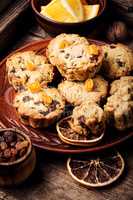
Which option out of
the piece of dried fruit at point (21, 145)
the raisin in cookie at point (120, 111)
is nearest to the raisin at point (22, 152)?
the piece of dried fruit at point (21, 145)

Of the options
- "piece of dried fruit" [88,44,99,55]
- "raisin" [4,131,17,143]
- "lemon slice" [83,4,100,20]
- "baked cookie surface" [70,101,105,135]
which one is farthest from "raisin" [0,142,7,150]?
"lemon slice" [83,4,100,20]

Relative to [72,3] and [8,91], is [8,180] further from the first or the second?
[72,3]

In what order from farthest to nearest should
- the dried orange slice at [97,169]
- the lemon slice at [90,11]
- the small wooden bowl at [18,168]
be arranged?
the lemon slice at [90,11] → the dried orange slice at [97,169] → the small wooden bowl at [18,168]

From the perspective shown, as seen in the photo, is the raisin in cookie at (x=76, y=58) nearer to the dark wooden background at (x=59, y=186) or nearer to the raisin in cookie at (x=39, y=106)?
the raisin in cookie at (x=39, y=106)

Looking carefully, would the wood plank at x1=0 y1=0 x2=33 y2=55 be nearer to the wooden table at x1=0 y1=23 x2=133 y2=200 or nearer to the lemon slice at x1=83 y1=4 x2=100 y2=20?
the lemon slice at x1=83 y1=4 x2=100 y2=20

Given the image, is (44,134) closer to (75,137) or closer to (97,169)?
(75,137)

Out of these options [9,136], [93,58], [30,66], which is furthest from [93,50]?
[9,136]
